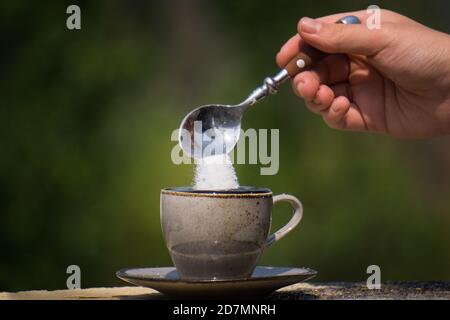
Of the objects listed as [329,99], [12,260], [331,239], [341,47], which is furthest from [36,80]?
[341,47]

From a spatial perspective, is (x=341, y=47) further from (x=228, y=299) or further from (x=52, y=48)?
(x=52, y=48)

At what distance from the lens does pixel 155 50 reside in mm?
3131

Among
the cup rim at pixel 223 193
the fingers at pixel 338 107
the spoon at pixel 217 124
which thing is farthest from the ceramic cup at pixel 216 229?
the fingers at pixel 338 107

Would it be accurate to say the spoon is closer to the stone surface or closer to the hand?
the hand

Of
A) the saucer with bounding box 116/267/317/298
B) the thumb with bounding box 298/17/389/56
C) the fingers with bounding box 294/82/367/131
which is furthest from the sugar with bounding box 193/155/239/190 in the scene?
the fingers with bounding box 294/82/367/131

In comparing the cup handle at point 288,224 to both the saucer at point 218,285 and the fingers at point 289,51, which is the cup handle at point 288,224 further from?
the fingers at point 289,51

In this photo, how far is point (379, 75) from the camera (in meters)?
1.73

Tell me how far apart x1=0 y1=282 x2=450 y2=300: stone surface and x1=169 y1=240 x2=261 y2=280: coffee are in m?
0.07

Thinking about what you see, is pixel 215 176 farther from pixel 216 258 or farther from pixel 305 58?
pixel 305 58

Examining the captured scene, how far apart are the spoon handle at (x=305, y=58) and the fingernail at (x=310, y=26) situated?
0.05 m

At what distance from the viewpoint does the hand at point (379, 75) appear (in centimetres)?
146

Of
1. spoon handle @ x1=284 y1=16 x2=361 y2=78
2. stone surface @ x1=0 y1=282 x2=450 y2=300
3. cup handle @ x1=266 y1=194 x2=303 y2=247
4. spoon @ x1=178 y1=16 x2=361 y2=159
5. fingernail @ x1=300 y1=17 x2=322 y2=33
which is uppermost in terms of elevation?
fingernail @ x1=300 y1=17 x2=322 y2=33

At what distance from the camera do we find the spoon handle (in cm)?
147

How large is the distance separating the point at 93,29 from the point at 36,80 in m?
0.29
